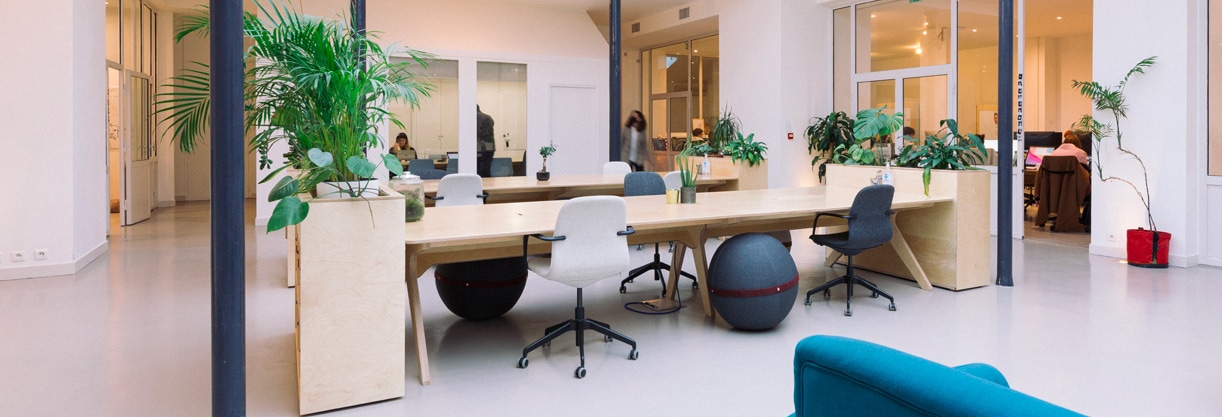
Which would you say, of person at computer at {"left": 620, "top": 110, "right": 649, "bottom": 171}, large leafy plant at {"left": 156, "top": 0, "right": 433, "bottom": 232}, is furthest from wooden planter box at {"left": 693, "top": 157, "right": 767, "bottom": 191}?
large leafy plant at {"left": 156, "top": 0, "right": 433, "bottom": 232}

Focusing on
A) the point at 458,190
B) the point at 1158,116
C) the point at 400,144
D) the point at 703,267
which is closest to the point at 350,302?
the point at 703,267

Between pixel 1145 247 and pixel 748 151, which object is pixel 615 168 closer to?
pixel 748 151

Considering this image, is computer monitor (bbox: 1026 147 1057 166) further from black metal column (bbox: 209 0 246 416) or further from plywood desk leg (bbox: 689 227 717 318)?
black metal column (bbox: 209 0 246 416)

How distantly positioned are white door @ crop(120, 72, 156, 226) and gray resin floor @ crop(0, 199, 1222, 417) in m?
4.02

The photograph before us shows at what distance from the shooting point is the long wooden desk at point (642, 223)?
12.3 ft

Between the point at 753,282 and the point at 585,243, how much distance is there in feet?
3.84

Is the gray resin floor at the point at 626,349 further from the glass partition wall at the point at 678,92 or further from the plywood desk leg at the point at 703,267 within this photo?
the glass partition wall at the point at 678,92

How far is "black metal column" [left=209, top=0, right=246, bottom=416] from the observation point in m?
2.83

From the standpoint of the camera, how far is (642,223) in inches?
162

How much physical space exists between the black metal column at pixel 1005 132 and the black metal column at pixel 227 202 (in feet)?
17.4

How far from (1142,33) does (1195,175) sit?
4.54 feet

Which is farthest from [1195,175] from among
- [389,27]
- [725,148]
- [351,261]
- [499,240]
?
[389,27]

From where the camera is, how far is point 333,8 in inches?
413

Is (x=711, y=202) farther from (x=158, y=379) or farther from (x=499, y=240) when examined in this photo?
(x=158, y=379)
